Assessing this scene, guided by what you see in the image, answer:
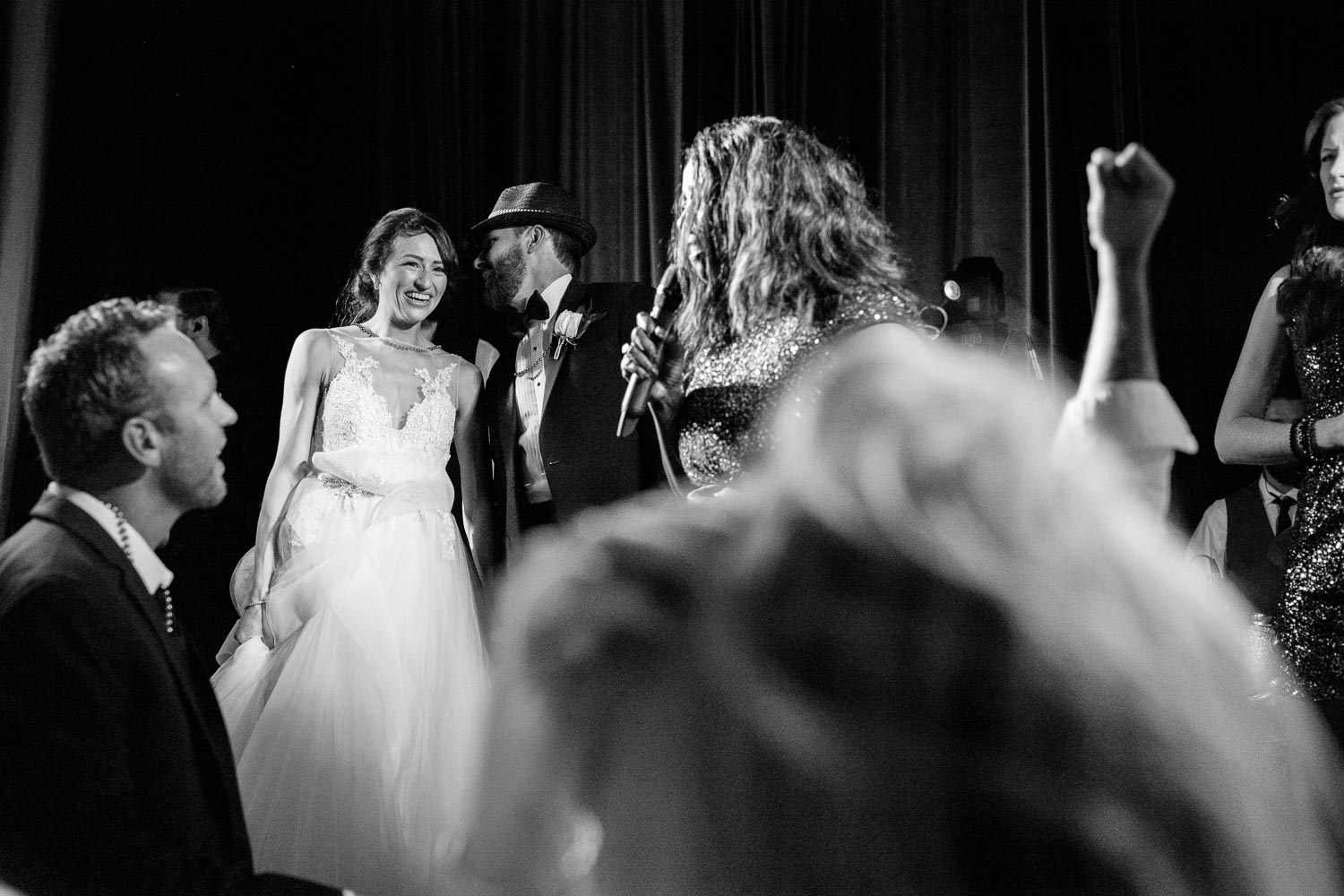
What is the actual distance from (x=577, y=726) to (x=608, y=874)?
163 millimetres

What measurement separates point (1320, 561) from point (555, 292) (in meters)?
2.17

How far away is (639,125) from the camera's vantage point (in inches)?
162

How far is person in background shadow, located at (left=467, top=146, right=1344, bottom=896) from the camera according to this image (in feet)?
4.07

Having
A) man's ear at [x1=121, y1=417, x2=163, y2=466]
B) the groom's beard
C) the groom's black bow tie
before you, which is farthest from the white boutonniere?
man's ear at [x1=121, y1=417, x2=163, y2=466]

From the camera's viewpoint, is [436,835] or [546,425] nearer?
[436,835]

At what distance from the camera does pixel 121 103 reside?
3.62 m

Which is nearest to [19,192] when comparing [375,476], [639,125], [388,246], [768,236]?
[388,246]

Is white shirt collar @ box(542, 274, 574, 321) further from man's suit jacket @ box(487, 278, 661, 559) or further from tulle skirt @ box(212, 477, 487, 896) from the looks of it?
tulle skirt @ box(212, 477, 487, 896)

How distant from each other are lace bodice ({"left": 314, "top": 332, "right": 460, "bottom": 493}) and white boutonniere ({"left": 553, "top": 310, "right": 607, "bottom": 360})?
35cm

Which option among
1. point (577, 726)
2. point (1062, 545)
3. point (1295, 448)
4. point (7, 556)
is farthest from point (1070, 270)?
point (7, 556)

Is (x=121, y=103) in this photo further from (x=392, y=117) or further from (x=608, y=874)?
(x=608, y=874)

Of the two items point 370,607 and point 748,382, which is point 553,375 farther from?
point 748,382

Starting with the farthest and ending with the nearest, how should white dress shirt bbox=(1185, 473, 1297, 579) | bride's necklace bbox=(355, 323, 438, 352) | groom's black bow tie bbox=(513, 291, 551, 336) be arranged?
groom's black bow tie bbox=(513, 291, 551, 336), bride's necklace bbox=(355, 323, 438, 352), white dress shirt bbox=(1185, 473, 1297, 579)

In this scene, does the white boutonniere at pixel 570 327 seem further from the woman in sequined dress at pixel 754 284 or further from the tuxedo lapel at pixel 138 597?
the tuxedo lapel at pixel 138 597
